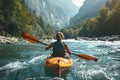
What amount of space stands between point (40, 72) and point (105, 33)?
71332mm

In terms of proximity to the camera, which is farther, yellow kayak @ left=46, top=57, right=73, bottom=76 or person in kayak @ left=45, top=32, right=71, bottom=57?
person in kayak @ left=45, top=32, right=71, bottom=57

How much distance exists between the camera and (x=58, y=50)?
1656 centimetres

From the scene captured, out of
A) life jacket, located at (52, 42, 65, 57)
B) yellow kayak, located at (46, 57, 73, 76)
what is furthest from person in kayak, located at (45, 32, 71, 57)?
yellow kayak, located at (46, 57, 73, 76)

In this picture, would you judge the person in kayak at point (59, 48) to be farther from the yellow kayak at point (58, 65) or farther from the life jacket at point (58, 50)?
the yellow kayak at point (58, 65)

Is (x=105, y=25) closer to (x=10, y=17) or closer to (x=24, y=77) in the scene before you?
(x=10, y=17)

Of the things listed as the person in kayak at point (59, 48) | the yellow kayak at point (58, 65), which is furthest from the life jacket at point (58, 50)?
the yellow kayak at point (58, 65)

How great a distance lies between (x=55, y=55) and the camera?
1673cm

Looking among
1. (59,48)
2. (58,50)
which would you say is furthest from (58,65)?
(58,50)

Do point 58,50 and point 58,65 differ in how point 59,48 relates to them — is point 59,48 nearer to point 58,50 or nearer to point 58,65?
point 58,50

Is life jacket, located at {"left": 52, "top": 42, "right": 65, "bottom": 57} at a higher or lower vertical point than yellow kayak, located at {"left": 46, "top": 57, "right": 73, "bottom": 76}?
higher

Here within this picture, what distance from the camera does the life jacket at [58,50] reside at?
641 inches

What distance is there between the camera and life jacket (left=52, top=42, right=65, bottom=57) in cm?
1628

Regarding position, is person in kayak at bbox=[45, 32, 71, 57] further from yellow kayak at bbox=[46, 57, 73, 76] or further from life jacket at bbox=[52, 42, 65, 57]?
yellow kayak at bbox=[46, 57, 73, 76]

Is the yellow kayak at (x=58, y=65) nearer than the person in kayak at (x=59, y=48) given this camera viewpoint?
Yes
